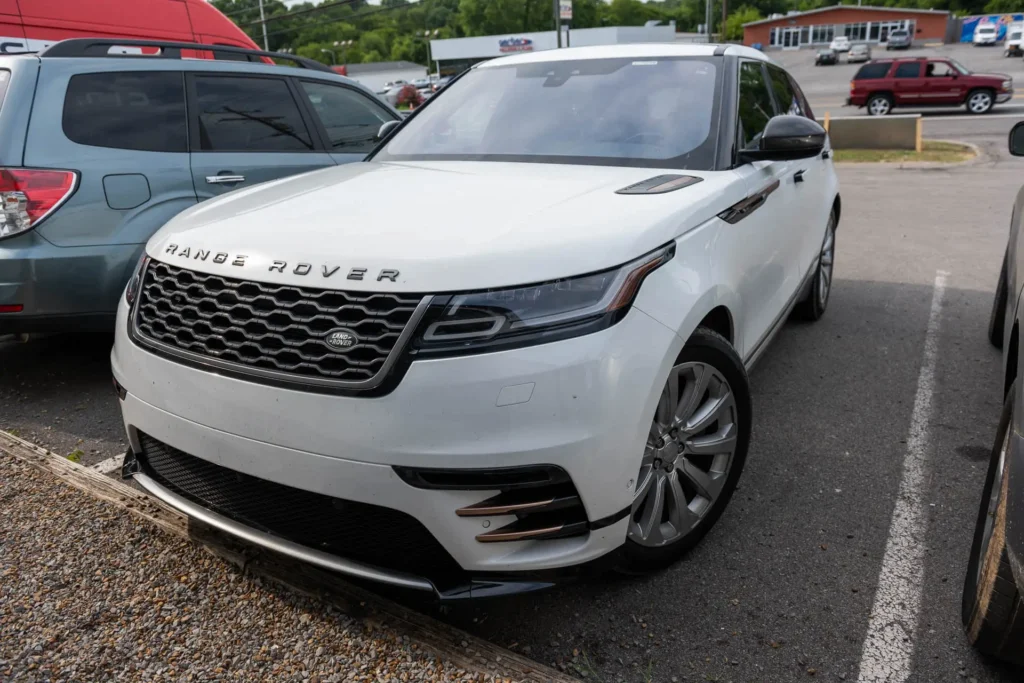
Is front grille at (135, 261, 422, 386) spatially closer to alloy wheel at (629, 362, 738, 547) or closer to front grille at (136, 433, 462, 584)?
front grille at (136, 433, 462, 584)

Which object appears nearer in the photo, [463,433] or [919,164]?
[463,433]

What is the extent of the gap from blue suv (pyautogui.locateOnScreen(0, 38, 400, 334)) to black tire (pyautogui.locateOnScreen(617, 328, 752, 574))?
117 inches

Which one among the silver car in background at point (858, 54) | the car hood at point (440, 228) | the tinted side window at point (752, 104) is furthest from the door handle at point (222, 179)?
the silver car in background at point (858, 54)

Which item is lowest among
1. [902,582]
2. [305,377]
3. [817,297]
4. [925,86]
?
[925,86]

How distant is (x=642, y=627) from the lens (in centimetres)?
239

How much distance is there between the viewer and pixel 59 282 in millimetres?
3789

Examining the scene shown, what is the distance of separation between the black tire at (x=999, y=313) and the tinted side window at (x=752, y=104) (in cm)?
163

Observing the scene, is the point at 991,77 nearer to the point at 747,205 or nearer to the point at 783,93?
the point at 783,93

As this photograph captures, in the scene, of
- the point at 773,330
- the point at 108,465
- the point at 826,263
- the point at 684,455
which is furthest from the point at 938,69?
the point at 108,465

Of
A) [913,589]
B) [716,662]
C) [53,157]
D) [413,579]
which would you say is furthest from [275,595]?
[53,157]

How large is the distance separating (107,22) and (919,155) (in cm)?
1395

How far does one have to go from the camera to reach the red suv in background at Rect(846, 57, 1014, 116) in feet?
79.5

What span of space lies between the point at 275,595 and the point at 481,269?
128 cm

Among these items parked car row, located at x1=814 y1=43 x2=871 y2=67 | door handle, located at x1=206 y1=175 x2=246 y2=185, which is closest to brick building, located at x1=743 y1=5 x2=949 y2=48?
parked car row, located at x1=814 y1=43 x2=871 y2=67
